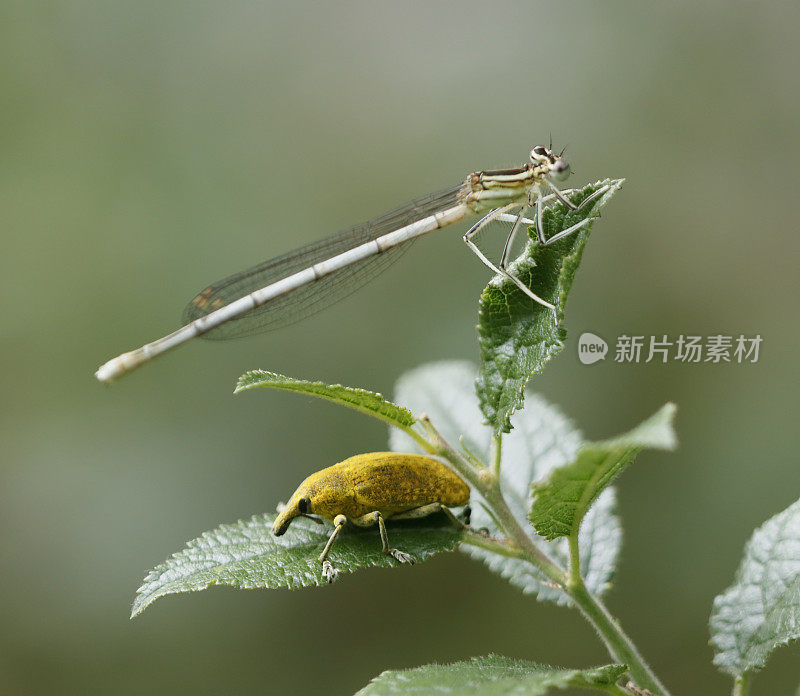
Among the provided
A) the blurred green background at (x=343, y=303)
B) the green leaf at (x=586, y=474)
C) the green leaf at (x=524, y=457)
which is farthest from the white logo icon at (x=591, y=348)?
the green leaf at (x=586, y=474)

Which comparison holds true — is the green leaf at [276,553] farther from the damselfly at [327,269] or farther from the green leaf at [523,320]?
the damselfly at [327,269]

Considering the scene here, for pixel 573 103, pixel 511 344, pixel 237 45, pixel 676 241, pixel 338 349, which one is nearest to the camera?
pixel 511 344

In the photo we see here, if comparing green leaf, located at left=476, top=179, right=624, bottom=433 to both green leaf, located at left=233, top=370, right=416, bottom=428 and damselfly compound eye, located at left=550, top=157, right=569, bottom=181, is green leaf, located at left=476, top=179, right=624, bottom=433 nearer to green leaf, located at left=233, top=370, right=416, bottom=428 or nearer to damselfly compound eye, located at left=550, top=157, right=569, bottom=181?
green leaf, located at left=233, top=370, right=416, bottom=428

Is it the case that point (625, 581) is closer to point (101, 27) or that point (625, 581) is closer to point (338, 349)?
point (338, 349)

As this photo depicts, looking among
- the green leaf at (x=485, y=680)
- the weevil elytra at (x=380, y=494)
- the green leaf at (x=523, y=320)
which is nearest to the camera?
the green leaf at (x=485, y=680)

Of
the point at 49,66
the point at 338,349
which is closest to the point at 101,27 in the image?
the point at 49,66

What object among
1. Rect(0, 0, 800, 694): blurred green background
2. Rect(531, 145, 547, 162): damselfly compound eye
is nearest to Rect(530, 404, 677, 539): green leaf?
Rect(531, 145, 547, 162): damselfly compound eye
